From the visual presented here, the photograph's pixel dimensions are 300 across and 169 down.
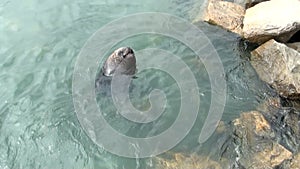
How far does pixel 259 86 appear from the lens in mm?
6785

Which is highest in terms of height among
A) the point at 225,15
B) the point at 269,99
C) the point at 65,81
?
the point at 225,15

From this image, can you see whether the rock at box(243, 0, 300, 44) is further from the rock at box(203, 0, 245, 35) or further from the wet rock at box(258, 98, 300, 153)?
the wet rock at box(258, 98, 300, 153)

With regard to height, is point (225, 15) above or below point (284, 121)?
above

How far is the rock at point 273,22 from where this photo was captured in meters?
7.12

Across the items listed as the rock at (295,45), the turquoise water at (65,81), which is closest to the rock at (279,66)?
the turquoise water at (65,81)

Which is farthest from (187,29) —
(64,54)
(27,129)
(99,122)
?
(27,129)

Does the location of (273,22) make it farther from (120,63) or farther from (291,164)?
(120,63)

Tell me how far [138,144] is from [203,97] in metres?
1.50

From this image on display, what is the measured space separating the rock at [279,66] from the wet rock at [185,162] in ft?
6.47

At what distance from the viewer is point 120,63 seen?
643 centimetres

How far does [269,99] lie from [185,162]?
1988 mm

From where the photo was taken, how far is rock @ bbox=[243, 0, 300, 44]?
23.4 ft

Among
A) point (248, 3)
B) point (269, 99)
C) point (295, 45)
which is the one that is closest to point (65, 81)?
point (269, 99)

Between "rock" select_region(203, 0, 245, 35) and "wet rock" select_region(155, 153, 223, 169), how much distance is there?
126 inches
